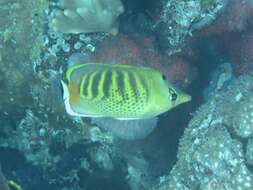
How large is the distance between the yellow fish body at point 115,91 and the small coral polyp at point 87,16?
1.60 metres

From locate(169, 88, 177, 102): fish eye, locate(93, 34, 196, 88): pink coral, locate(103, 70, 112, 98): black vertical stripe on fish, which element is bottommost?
locate(93, 34, 196, 88): pink coral

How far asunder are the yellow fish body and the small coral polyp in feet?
5.26

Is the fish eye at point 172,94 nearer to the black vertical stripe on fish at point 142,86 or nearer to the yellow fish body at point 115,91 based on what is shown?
the yellow fish body at point 115,91

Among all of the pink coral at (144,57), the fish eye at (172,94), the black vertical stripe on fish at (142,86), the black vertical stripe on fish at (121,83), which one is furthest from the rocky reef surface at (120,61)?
the black vertical stripe on fish at (121,83)

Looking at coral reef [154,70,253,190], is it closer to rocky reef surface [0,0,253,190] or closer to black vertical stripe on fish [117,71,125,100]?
rocky reef surface [0,0,253,190]

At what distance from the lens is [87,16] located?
4.78 m

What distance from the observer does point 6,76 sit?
17.9ft

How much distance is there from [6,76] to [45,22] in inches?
34.2

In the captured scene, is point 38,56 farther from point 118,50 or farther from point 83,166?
point 83,166

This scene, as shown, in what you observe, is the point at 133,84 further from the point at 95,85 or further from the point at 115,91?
the point at 95,85

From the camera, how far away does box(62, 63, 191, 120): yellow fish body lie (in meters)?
3.26

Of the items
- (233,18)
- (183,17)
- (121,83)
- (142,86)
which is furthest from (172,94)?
(233,18)

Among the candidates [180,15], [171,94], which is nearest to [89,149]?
[180,15]

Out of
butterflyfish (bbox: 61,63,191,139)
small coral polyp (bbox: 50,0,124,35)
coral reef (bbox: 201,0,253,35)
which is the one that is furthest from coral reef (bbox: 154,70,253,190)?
small coral polyp (bbox: 50,0,124,35)
